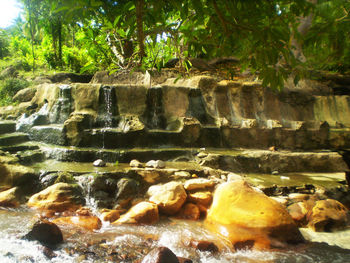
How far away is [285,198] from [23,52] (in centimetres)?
1611

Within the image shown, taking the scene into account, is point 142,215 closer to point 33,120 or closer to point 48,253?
point 48,253

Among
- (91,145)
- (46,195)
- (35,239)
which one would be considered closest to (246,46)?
(35,239)

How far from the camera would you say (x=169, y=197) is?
3.77 m

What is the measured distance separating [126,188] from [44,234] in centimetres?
151

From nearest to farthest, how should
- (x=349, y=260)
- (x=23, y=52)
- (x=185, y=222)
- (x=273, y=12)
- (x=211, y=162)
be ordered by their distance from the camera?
(x=273, y=12) < (x=349, y=260) < (x=185, y=222) < (x=211, y=162) < (x=23, y=52)

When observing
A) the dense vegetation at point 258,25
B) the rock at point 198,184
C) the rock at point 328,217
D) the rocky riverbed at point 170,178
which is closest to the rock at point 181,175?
the rocky riverbed at point 170,178

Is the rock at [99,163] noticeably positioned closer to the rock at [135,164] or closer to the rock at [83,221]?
the rock at [135,164]

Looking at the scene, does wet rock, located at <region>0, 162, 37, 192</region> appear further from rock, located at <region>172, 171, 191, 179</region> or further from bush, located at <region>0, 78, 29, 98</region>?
bush, located at <region>0, 78, 29, 98</region>

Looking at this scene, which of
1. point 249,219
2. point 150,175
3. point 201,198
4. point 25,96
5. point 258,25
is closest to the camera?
point 258,25

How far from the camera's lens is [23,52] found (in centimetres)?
1427

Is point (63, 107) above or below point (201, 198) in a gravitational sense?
above

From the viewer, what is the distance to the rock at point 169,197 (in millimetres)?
3695

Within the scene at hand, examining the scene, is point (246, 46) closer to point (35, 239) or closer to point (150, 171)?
point (35, 239)

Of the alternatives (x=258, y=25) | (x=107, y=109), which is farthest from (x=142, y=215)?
(x=107, y=109)
